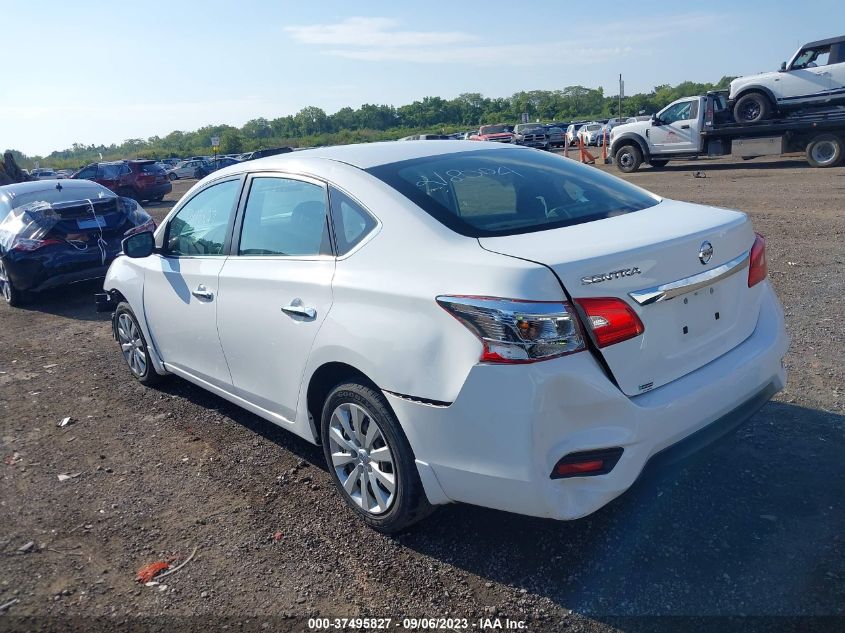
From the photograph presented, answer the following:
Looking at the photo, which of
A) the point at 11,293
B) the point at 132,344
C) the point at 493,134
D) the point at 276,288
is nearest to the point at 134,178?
the point at 11,293

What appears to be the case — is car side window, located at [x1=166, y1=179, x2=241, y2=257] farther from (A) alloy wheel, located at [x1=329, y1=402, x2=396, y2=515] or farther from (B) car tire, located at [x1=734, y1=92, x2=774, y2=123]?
(B) car tire, located at [x1=734, y1=92, x2=774, y2=123]

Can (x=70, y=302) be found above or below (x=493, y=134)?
below

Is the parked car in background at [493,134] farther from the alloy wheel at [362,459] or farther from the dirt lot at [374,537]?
the alloy wheel at [362,459]

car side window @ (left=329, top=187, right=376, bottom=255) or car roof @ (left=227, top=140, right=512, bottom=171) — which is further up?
car roof @ (left=227, top=140, right=512, bottom=171)

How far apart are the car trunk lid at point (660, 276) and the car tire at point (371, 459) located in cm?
89

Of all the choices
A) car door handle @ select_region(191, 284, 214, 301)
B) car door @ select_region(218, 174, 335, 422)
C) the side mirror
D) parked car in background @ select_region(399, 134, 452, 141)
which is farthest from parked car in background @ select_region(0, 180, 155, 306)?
car door @ select_region(218, 174, 335, 422)

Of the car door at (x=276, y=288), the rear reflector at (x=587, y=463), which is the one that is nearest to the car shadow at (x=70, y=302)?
the car door at (x=276, y=288)

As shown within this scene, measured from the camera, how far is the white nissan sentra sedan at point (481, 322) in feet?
8.75

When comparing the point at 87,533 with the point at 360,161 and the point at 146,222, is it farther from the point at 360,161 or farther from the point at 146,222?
the point at 146,222

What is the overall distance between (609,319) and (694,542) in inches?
46.3

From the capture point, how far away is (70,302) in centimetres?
959

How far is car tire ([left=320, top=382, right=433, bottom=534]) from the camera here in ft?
10.3

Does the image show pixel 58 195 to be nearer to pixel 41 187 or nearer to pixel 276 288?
pixel 41 187

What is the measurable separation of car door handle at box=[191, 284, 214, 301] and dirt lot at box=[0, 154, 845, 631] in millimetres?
966
